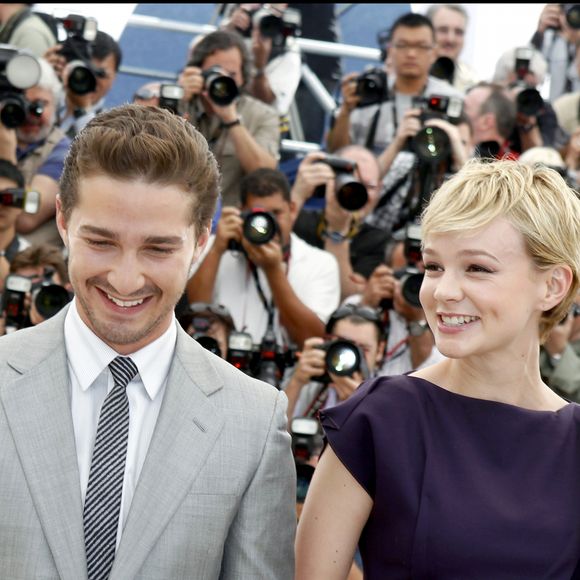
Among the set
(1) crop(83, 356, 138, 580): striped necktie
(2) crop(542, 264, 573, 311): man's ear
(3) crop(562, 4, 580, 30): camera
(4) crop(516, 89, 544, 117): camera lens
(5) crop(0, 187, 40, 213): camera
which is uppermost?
(3) crop(562, 4, 580, 30): camera

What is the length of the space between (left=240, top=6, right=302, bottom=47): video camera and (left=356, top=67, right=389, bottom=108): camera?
0.57 m

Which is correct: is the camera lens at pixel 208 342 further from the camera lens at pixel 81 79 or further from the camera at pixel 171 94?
the camera lens at pixel 81 79

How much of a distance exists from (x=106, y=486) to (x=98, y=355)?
229 millimetres

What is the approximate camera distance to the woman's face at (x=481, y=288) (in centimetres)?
228

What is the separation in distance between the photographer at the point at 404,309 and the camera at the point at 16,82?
166 centimetres

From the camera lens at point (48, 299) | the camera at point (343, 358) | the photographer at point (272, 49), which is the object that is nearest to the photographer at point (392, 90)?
the photographer at point (272, 49)

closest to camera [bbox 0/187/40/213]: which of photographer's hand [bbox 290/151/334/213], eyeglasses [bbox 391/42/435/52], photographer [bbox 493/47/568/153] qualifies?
photographer's hand [bbox 290/151/334/213]

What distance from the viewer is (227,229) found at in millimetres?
4852

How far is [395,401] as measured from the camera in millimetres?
2412

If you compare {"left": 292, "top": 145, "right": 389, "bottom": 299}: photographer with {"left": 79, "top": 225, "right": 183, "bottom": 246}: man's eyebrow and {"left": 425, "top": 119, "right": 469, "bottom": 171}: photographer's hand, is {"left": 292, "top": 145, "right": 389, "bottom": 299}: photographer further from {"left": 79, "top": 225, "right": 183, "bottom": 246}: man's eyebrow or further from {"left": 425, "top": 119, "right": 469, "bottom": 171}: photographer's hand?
{"left": 79, "top": 225, "right": 183, "bottom": 246}: man's eyebrow

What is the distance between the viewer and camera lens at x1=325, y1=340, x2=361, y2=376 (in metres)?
4.30

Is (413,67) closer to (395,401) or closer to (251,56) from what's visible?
(251,56)

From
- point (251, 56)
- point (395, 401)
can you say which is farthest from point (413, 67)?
point (395, 401)

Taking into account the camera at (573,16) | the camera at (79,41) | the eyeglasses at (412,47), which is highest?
the camera at (573,16)
